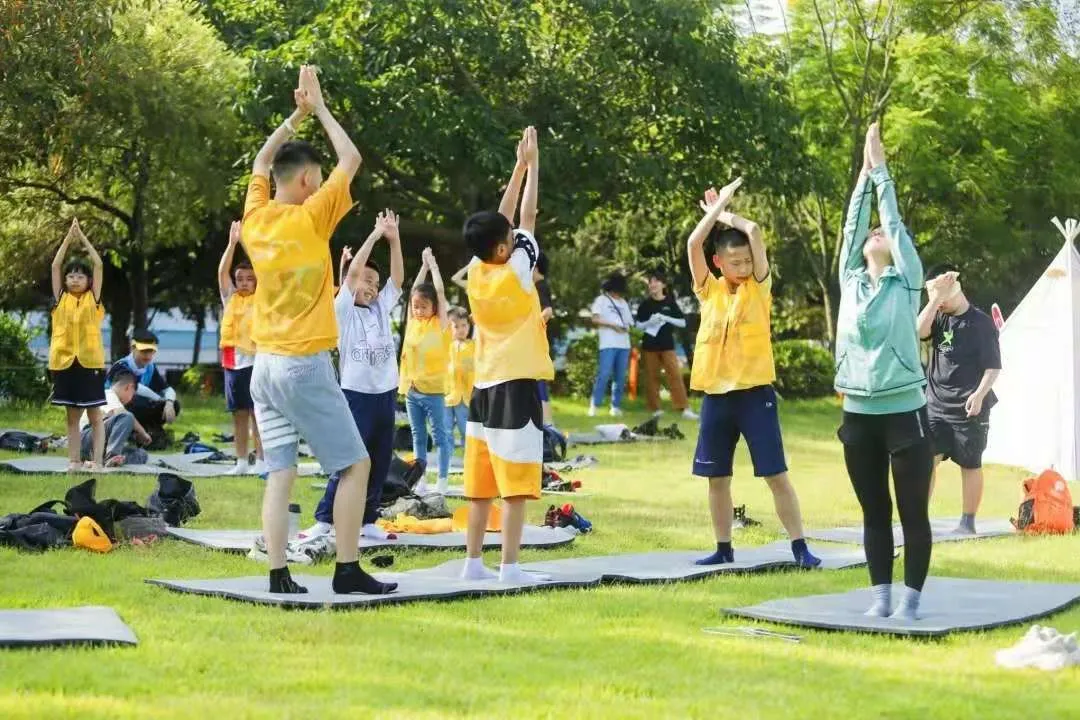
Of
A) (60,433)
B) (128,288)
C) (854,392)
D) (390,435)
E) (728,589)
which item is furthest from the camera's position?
(128,288)

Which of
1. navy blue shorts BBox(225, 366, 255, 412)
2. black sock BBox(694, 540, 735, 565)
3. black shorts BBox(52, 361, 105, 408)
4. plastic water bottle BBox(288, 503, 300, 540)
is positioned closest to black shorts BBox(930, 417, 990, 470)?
black sock BBox(694, 540, 735, 565)

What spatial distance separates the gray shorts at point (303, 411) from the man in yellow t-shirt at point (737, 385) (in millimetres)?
2349

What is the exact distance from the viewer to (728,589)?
8180 mm

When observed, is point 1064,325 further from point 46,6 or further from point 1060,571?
point 46,6

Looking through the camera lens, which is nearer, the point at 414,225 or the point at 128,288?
the point at 414,225

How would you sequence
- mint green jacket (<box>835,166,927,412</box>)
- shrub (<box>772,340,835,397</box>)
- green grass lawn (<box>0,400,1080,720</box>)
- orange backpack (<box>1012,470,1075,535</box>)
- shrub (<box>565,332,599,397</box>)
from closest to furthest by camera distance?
green grass lawn (<box>0,400,1080,720</box>), mint green jacket (<box>835,166,927,412</box>), orange backpack (<box>1012,470,1075,535</box>), shrub (<box>565,332,599,397</box>), shrub (<box>772,340,835,397</box>)

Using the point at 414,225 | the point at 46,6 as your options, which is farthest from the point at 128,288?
the point at 46,6

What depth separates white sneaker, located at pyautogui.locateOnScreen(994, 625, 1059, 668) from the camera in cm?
617

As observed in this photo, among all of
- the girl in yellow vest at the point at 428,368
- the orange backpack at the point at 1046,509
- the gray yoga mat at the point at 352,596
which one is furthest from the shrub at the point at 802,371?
the gray yoga mat at the point at 352,596

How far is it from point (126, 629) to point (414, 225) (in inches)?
813

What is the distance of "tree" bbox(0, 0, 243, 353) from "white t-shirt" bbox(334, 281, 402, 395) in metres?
8.46

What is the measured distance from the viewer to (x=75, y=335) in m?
13.8

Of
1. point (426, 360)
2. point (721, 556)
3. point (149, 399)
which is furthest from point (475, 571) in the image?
point (149, 399)

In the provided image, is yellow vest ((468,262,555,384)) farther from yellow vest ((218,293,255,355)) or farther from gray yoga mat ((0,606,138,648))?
yellow vest ((218,293,255,355))
